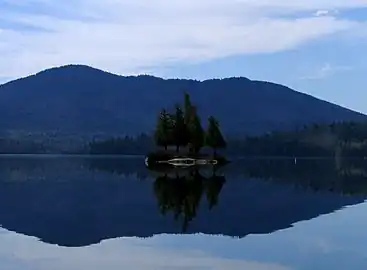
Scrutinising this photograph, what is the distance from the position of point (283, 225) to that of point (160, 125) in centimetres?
8203

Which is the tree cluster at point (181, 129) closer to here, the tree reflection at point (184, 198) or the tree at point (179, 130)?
the tree at point (179, 130)

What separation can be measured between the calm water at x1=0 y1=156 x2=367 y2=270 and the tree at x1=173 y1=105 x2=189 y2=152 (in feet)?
207

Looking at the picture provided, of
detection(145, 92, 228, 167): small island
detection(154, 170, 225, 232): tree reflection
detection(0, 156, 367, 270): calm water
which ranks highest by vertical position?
detection(145, 92, 228, 167): small island

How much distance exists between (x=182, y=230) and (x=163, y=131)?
8254 cm

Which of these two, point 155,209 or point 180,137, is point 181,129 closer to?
point 180,137

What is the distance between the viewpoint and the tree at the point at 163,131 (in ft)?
358

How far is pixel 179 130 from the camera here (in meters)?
109

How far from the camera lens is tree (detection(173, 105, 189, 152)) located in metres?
109

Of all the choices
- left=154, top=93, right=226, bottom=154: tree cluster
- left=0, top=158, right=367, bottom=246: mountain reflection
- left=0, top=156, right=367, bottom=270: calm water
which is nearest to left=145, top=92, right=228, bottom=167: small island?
left=154, top=93, right=226, bottom=154: tree cluster

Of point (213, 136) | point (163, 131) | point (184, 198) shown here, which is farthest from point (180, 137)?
point (184, 198)

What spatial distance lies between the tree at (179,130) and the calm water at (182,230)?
207ft

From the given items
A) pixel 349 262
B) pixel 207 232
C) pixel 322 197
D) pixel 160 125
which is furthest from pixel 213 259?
pixel 160 125

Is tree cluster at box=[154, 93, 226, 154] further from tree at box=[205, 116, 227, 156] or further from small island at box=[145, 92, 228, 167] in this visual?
tree at box=[205, 116, 227, 156]

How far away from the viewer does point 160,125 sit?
4326 inches
